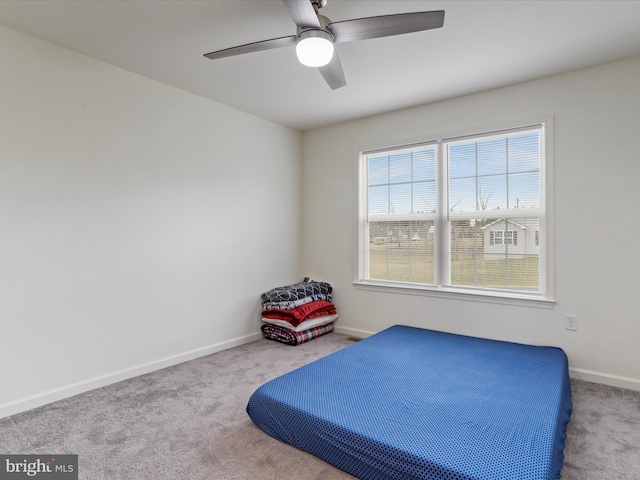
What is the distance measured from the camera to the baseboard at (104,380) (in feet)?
7.74

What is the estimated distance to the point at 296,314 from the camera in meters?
3.78

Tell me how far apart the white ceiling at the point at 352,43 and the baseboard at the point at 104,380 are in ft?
8.00

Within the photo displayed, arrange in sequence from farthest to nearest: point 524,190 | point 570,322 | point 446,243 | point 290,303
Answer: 1. point 290,303
2. point 446,243
3. point 524,190
4. point 570,322

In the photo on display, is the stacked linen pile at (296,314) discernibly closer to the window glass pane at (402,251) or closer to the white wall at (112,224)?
the white wall at (112,224)

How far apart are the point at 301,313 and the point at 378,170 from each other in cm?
181

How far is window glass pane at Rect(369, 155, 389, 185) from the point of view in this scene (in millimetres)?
4027

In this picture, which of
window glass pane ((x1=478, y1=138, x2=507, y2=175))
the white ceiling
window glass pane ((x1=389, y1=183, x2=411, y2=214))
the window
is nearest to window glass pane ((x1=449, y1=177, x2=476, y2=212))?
the window

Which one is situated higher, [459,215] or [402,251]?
[459,215]

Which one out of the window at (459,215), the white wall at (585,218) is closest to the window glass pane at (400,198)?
the window at (459,215)

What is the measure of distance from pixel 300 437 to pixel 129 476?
847 mm

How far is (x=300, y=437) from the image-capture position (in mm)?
1927

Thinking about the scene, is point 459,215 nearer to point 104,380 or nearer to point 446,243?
point 446,243

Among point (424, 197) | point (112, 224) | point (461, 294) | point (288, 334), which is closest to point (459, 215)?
point (424, 197)

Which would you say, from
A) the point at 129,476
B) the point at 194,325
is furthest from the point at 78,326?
the point at 129,476
